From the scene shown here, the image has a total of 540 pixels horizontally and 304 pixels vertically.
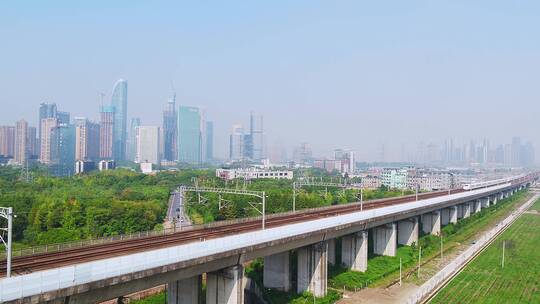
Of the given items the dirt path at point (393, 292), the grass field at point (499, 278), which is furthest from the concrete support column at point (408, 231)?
the dirt path at point (393, 292)

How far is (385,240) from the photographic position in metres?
49.3

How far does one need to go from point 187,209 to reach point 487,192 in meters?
58.7

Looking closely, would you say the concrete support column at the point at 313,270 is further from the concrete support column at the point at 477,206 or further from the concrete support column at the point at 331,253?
the concrete support column at the point at 477,206

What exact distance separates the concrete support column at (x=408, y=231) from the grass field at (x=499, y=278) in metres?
7.83

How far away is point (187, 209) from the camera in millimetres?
74812

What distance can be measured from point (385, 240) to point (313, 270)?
16643 millimetres

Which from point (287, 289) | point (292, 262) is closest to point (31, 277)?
point (287, 289)

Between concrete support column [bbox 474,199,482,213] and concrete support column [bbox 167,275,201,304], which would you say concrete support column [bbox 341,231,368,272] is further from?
concrete support column [bbox 474,199,482,213]

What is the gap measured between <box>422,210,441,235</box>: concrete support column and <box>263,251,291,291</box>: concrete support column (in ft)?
118

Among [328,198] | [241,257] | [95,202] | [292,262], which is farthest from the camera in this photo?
[328,198]

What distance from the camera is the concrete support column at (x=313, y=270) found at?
1376 inches

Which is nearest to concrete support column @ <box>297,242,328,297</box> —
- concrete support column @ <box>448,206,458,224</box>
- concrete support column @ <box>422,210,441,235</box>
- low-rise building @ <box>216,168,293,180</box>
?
concrete support column @ <box>422,210,441,235</box>

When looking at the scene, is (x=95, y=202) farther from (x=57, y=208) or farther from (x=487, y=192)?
(x=487, y=192)

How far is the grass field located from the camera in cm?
3491
